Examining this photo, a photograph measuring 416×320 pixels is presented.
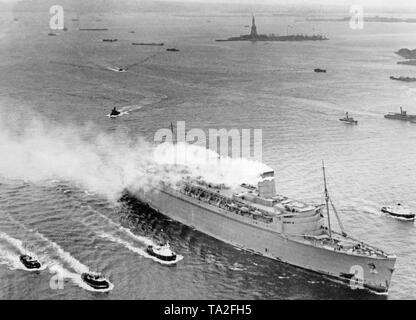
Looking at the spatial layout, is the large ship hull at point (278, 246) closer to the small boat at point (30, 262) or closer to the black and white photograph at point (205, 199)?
the black and white photograph at point (205, 199)

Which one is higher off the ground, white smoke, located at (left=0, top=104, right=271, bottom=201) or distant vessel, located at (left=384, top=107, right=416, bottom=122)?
distant vessel, located at (left=384, top=107, right=416, bottom=122)

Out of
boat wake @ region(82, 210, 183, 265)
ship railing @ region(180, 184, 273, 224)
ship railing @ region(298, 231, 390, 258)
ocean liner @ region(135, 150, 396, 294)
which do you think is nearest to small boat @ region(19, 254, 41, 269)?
boat wake @ region(82, 210, 183, 265)

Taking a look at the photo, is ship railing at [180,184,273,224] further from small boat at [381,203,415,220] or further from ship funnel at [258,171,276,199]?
small boat at [381,203,415,220]

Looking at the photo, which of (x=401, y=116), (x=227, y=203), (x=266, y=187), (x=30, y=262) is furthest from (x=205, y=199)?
(x=401, y=116)
